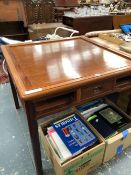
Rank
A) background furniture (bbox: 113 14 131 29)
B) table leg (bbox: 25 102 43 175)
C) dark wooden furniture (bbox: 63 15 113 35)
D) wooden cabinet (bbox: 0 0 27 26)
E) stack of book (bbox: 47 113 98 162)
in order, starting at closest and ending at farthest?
table leg (bbox: 25 102 43 175), stack of book (bbox: 47 113 98 162), wooden cabinet (bbox: 0 0 27 26), dark wooden furniture (bbox: 63 15 113 35), background furniture (bbox: 113 14 131 29)

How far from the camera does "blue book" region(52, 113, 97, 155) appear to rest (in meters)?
0.95

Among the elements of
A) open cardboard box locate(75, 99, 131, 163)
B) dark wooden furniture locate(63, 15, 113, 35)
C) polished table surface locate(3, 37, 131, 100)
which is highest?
dark wooden furniture locate(63, 15, 113, 35)

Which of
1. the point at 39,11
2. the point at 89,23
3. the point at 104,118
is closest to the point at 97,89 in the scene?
the point at 104,118

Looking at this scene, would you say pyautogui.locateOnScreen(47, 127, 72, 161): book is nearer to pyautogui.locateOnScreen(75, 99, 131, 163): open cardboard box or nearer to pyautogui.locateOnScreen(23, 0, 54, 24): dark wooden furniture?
pyautogui.locateOnScreen(75, 99, 131, 163): open cardboard box

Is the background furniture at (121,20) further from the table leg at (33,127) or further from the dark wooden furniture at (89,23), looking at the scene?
the table leg at (33,127)

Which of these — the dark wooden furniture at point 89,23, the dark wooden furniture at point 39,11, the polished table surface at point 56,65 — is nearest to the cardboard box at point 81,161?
the polished table surface at point 56,65

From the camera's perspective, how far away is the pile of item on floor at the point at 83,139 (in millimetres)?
909

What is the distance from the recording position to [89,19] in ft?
9.00

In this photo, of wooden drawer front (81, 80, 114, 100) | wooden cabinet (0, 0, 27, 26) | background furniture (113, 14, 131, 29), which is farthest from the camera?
background furniture (113, 14, 131, 29)

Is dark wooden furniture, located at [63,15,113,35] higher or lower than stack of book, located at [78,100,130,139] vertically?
higher

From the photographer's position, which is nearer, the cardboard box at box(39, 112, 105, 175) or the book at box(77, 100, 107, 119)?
the cardboard box at box(39, 112, 105, 175)

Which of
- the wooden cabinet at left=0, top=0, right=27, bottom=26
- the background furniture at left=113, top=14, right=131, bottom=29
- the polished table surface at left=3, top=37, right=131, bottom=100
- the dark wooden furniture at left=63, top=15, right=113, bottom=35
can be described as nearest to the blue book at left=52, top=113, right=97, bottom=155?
the polished table surface at left=3, top=37, right=131, bottom=100

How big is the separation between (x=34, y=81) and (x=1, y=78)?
5.47 ft

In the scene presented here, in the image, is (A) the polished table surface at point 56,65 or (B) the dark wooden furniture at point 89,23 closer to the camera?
(A) the polished table surface at point 56,65
